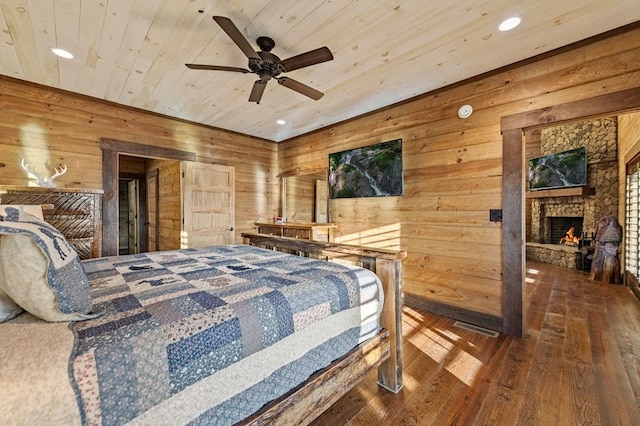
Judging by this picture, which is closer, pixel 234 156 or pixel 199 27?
pixel 199 27

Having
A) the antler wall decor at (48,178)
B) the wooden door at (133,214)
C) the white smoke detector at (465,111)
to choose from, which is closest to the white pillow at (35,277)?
the antler wall decor at (48,178)

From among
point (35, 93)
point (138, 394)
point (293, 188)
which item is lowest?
point (138, 394)

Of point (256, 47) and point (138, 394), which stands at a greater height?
point (256, 47)

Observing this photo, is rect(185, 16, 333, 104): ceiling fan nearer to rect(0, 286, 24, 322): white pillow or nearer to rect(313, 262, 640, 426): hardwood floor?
rect(0, 286, 24, 322): white pillow

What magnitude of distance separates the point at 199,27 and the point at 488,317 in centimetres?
366

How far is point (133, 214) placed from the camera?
600 cm

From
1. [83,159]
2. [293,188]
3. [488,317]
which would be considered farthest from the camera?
[293,188]

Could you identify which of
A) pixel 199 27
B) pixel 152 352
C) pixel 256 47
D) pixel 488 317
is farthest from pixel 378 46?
pixel 488 317

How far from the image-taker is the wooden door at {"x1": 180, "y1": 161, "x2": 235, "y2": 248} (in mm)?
4066

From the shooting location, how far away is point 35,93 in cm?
304

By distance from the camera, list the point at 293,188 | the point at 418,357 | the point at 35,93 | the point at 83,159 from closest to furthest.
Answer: the point at 418,357, the point at 35,93, the point at 83,159, the point at 293,188

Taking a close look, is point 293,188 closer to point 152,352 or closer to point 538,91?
point 538,91

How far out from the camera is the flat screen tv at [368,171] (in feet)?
11.3

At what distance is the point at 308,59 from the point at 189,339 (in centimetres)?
193
